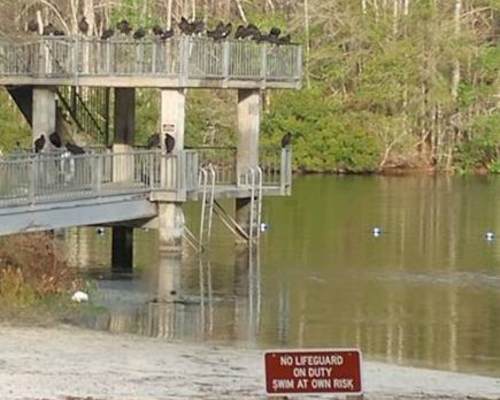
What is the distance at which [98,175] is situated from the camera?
32.2m

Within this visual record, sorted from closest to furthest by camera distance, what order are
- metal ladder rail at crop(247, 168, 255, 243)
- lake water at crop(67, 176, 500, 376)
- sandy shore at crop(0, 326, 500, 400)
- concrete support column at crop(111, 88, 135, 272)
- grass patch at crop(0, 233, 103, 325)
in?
sandy shore at crop(0, 326, 500, 400) → grass patch at crop(0, 233, 103, 325) → lake water at crop(67, 176, 500, 376) → concrete support column at crop(111, 88, 135, 272) → metal ladder rail at crop(247, 168, 255, 243)

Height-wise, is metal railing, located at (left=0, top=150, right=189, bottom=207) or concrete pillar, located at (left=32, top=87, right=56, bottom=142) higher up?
concrete pillar, located at (left=32, top=87, right=56, bottom=142)

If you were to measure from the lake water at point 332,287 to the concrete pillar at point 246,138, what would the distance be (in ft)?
3.00

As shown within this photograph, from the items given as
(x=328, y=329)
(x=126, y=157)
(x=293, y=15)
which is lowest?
(x=328, y=329)

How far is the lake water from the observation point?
84.2 feet

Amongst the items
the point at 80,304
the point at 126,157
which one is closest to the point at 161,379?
the point at 80,304

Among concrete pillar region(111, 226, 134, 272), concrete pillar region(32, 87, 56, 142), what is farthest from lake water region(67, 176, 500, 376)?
concrete pillar region(32, 87, 56, 142)

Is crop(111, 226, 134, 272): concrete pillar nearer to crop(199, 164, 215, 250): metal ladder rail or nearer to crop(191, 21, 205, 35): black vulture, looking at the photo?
crop(199, 164, 215, 250): metal ladder rail

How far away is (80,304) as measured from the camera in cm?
2641

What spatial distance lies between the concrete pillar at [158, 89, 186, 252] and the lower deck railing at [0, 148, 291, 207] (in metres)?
0.03

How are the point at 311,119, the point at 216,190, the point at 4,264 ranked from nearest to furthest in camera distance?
the point at 4,264
the point at 216,190
the point at 311,119

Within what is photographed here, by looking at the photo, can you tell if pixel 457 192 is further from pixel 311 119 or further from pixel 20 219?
pixel 20 219

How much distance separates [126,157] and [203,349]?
13026 mm

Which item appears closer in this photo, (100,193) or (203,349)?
(203,349)
